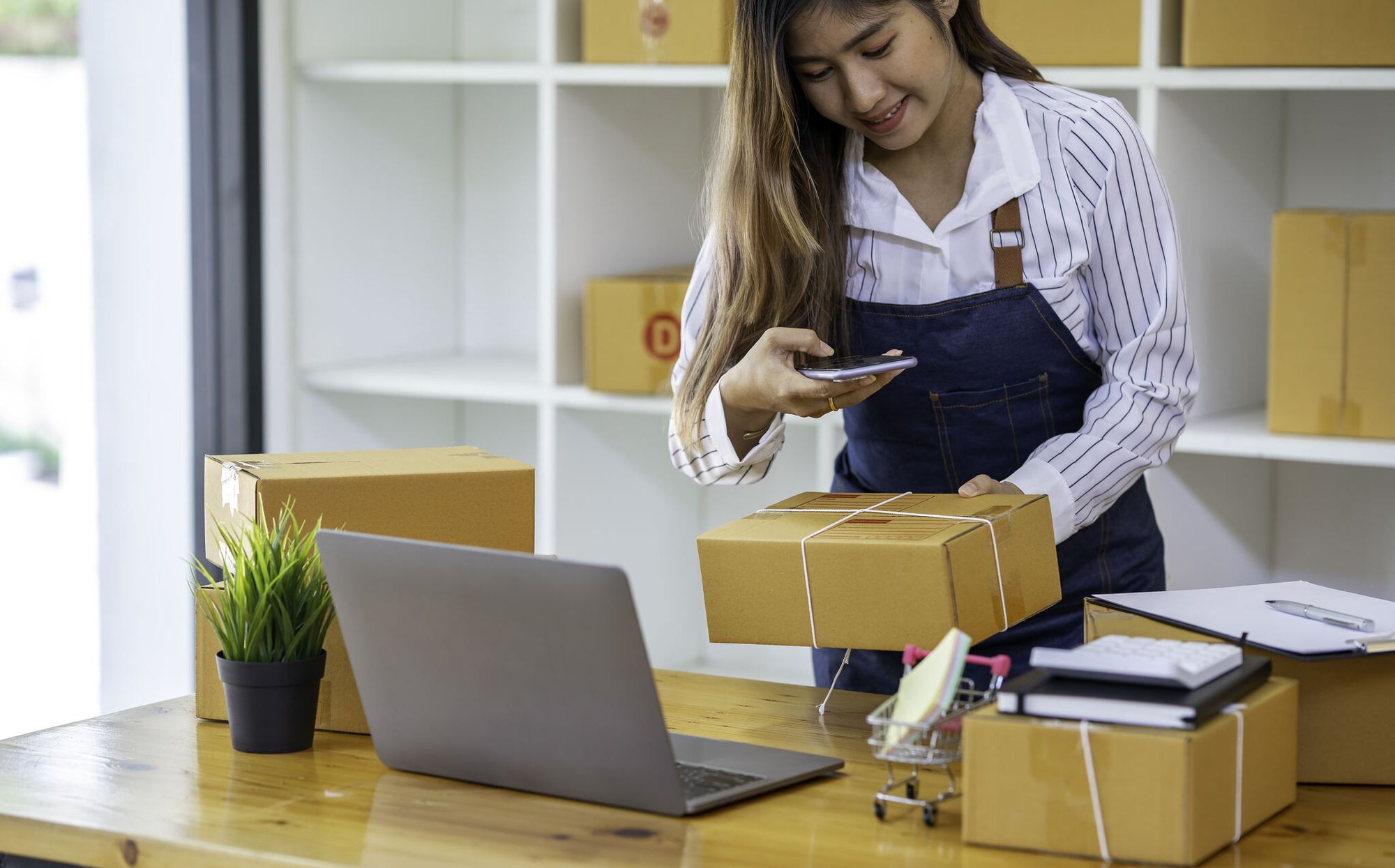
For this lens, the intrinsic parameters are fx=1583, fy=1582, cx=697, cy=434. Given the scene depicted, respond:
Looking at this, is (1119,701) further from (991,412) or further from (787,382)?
(991,412)

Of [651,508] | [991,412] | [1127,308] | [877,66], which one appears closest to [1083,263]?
[1127,308]

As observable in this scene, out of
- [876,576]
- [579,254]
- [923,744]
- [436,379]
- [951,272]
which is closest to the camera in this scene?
[923,744]

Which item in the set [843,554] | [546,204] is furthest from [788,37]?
[546,204]

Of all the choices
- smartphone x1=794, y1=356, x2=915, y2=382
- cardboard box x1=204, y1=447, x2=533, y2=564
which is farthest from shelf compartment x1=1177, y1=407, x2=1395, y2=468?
cardboard box x1=204, y1=447, x2=533, y2=564

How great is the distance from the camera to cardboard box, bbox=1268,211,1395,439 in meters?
1.93

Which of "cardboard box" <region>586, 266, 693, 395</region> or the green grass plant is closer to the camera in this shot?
the green grass plant

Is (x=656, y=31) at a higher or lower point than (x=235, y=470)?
higher

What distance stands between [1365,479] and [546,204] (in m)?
1.30

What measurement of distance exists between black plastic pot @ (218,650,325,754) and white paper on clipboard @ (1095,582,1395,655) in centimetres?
63

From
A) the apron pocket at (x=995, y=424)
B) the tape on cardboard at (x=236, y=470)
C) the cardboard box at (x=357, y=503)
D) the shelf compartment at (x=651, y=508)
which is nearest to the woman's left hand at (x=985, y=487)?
the apron pocket at (x=995, y=424)

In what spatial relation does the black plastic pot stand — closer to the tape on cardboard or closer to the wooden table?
the wooden table

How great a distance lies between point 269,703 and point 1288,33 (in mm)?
1484

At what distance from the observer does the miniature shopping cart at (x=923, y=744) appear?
102 cm

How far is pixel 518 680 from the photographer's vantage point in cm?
108
